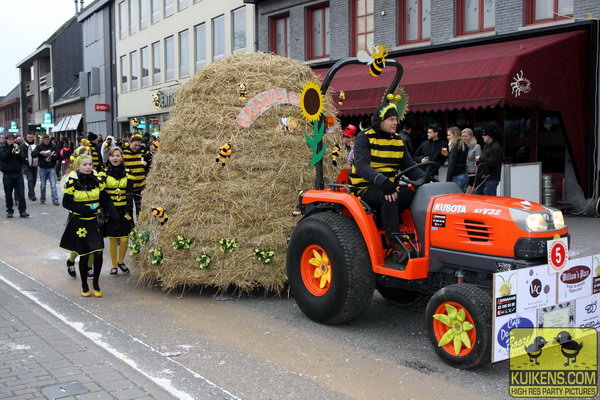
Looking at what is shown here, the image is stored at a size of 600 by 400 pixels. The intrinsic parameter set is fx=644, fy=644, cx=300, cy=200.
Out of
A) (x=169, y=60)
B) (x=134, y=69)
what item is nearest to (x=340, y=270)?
(x=169, y=60)

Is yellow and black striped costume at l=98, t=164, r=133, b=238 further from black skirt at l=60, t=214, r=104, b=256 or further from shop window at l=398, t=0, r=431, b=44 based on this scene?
shop window at l=398, t=0, r=431, b=44

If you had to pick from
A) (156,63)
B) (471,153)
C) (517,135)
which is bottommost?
(471,153)

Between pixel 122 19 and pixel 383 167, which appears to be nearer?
pixel 383 167

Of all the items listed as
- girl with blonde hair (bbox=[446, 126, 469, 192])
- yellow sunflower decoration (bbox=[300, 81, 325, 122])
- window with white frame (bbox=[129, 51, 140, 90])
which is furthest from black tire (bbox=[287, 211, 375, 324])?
window with white frame (bbox=[129, 51, 140, 90])

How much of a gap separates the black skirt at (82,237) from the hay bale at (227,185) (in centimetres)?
54

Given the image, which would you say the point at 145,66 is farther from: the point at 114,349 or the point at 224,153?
the point at 114,349

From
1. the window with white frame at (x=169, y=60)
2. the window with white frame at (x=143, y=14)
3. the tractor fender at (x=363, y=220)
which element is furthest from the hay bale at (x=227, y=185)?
the window with white frame at (x=143, y=14)

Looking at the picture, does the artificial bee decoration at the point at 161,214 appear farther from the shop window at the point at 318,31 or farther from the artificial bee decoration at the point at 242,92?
the shop window at the point at 318,31

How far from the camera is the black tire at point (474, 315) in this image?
4.48 m

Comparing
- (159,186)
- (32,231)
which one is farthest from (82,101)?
(159,186)

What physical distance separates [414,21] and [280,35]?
605 cm

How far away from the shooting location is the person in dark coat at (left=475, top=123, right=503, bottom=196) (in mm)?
10516

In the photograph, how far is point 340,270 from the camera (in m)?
5.57

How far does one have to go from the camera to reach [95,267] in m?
7.12
